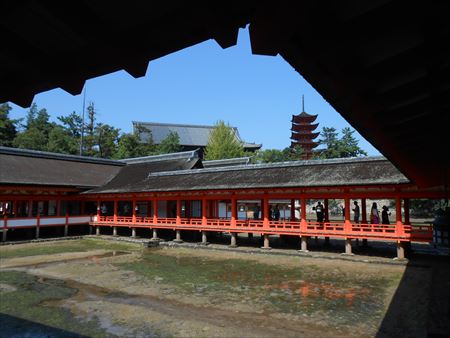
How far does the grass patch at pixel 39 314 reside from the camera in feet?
25.6

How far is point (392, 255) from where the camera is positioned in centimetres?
1714

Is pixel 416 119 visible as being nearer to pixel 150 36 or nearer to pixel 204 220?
pixel 150 36

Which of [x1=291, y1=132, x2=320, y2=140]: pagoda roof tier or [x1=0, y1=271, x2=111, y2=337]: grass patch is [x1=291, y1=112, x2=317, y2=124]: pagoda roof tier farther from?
[x1=0, y1=271, x2=111, y2=337]: grass patch

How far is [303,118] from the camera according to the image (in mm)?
64875

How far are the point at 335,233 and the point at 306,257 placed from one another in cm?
186

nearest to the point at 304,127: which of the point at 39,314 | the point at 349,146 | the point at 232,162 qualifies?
the point at 349,146

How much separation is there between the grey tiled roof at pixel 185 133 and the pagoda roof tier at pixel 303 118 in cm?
860

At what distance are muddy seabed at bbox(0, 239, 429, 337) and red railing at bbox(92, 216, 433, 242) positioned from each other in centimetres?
171

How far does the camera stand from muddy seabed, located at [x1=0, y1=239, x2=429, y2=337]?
8039mm

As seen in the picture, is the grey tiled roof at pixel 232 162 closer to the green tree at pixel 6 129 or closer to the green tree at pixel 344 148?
the green tree at pixel 344 148

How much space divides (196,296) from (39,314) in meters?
4.25

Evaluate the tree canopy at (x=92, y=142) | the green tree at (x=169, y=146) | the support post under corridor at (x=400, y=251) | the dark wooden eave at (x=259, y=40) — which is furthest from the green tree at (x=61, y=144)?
the dark wooden eave at (x=259, y=40)

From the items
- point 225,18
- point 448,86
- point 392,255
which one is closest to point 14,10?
point 225,18

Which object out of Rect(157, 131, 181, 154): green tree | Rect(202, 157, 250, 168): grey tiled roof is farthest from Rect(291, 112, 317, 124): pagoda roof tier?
Rect(202, 157, 250, 168): grey tiled roof
